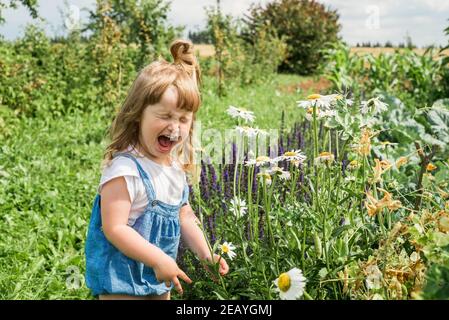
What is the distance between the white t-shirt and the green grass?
1.28 metres

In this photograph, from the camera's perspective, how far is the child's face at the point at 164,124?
5.82 ft

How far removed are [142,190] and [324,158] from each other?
57 centimetres

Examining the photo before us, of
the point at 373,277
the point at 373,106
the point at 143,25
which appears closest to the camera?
the point at 373,277

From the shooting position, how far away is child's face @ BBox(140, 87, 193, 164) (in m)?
1.78

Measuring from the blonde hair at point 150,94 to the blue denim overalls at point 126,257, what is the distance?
0.08m

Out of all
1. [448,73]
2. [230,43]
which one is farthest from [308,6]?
[448,73]

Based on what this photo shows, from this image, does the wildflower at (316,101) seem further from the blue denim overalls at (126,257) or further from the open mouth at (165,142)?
the blue denim overalls at (126,257)

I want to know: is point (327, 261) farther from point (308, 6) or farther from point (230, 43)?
point (308, 6)

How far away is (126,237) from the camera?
5.56 ft

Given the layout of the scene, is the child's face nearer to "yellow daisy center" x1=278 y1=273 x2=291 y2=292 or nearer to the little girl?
the little girl

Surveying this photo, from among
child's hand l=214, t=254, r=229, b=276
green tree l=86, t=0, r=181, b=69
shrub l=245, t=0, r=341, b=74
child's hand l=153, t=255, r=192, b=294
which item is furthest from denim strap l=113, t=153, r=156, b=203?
shrub l=245, t=0, r=341, b=74

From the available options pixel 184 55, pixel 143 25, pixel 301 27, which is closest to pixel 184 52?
pixel 184 55

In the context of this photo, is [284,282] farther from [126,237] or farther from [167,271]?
[126,237]
